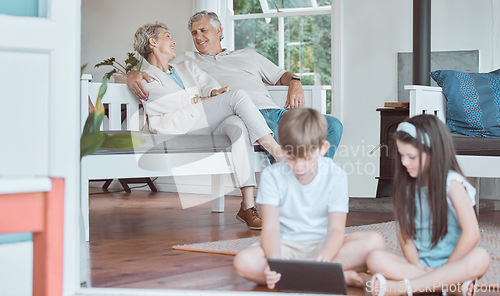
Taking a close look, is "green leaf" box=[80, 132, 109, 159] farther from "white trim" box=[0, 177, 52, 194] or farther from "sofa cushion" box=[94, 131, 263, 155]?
"sofa cushion" box=[94, 131, 263, 155]

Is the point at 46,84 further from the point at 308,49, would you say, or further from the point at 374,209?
the point at 308,49

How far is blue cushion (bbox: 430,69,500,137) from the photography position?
3.51 m

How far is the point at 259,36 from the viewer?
5.37 meters

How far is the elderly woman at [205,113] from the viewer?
129 inches

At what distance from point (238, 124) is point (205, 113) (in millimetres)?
208

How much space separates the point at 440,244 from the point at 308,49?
11.4 feet

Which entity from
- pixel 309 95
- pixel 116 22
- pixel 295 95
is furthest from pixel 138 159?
pixel 116 22

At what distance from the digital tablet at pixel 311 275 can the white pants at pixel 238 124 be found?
1426 mm

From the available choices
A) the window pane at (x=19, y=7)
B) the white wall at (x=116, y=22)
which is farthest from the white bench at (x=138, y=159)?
the white wall at (x=116, y=22)

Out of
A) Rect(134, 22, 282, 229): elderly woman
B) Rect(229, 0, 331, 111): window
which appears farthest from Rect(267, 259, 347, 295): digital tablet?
Rect(229, 0, 331, 111): window

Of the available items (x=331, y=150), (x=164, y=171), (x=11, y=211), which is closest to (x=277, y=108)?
(x=331, y=150)

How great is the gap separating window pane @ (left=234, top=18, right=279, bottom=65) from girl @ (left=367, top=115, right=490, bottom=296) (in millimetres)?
3486

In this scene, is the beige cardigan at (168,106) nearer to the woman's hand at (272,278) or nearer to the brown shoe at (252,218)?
the brown shoe at (252,218)

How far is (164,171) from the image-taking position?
125 inches
